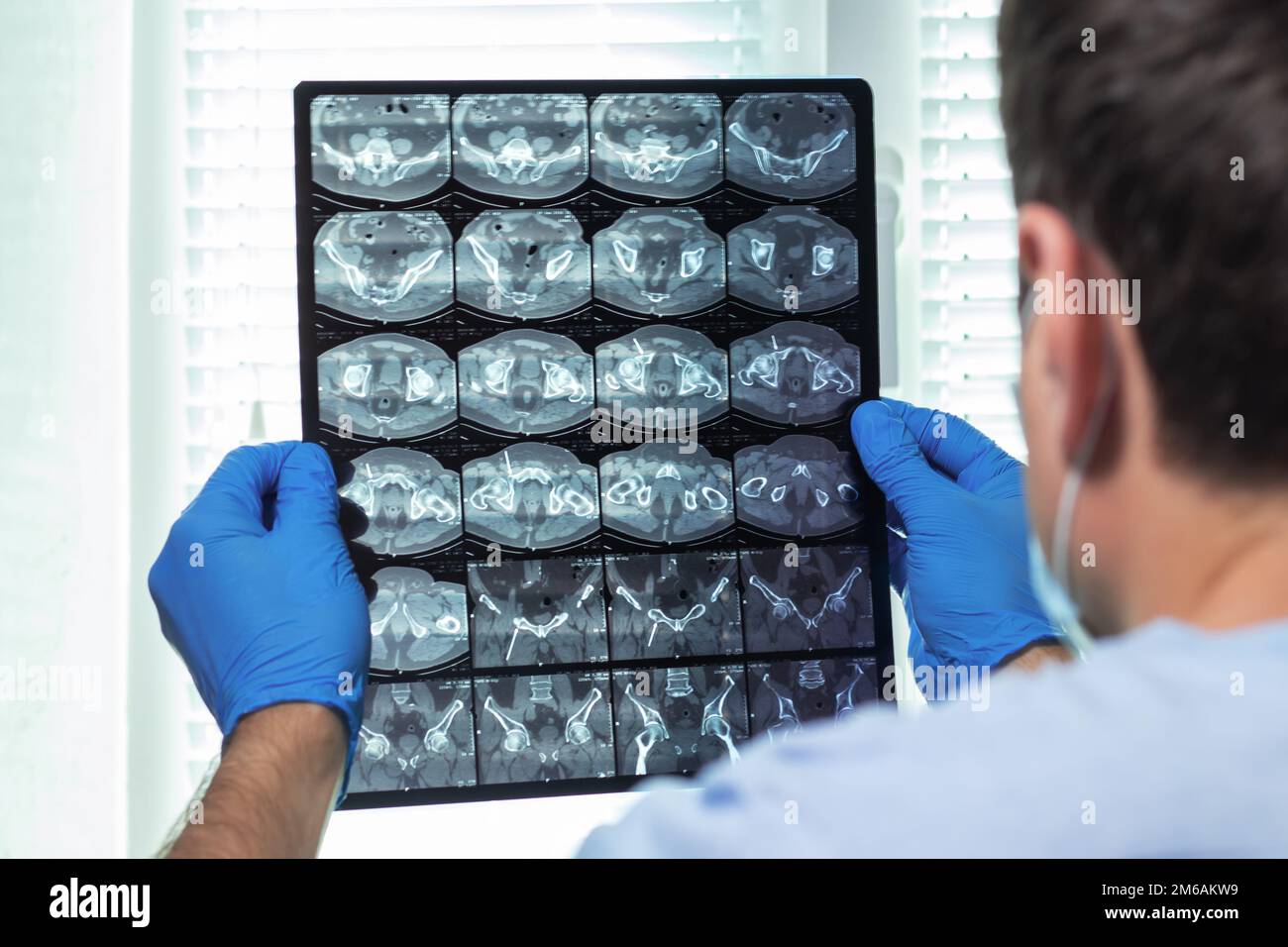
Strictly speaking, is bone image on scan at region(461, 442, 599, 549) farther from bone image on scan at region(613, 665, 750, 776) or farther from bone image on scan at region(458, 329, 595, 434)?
bone image on scan at region(613, 665, 750, 776)

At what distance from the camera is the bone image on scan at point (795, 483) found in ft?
3.87

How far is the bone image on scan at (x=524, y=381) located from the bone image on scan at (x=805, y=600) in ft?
0.99

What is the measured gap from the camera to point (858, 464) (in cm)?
119

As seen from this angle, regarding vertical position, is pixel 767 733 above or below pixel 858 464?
below

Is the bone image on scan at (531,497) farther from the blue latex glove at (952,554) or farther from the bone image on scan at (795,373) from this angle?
the blue latex glove at (952,554)

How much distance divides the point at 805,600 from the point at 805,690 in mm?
118

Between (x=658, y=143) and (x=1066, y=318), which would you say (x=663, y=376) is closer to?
(x=658, y=143)

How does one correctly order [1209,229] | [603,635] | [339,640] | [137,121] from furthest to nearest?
[137,121] → [603,635] → [339,640] → [1209,229]

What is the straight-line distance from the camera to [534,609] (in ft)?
3.80

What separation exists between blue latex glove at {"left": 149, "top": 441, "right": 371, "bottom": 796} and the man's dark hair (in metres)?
0.87

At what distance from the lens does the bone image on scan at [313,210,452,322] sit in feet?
3.67
